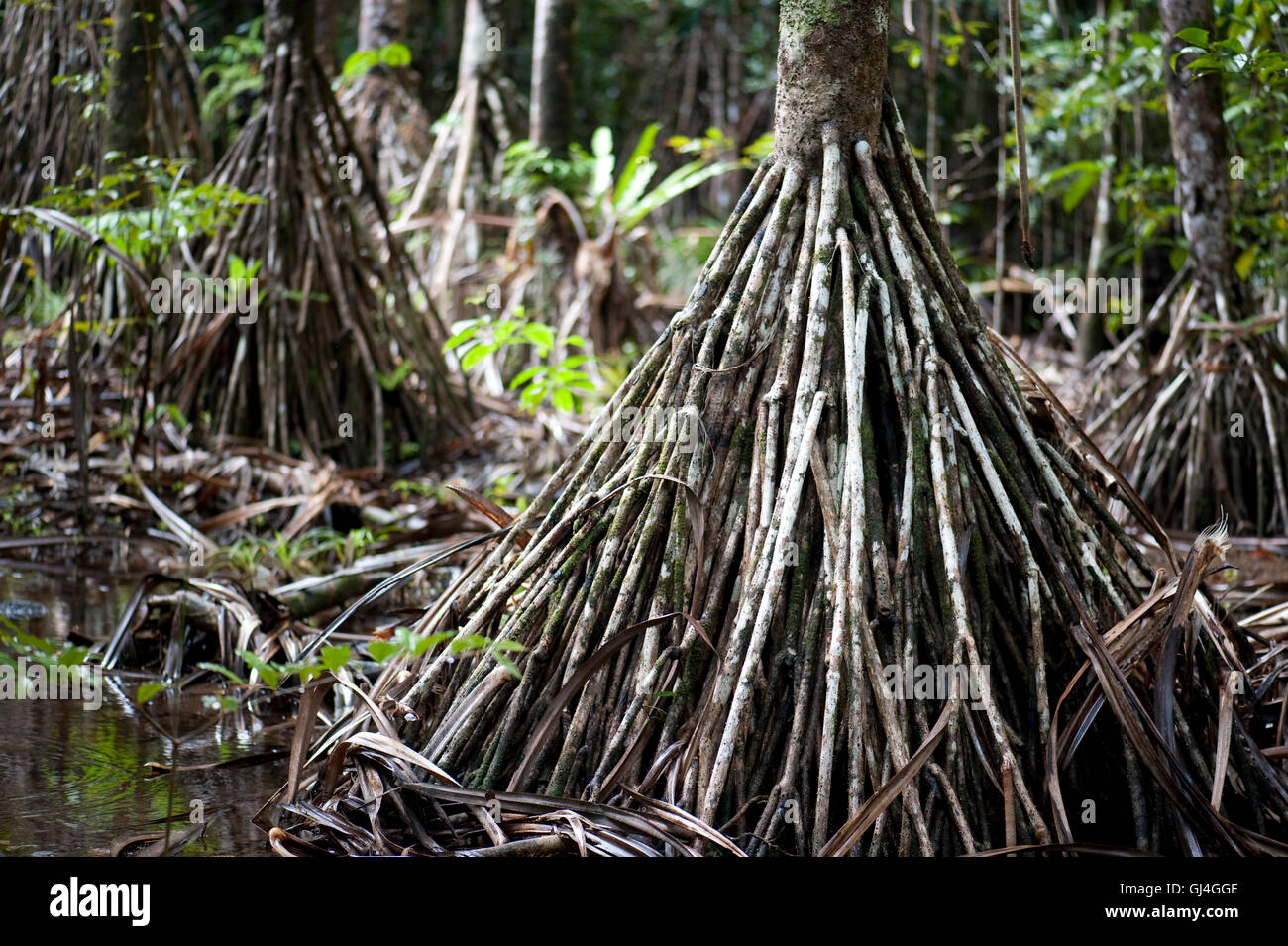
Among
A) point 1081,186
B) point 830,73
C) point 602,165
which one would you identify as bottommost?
point 830,73

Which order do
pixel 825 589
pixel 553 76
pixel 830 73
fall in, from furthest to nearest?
1. pixel 553 76
2. pixel 830 73
3. pixel 825 589

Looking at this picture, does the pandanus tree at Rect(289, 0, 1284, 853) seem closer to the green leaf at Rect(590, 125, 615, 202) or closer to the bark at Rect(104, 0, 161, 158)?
the bark at Rect(104, 0, 161, 158)

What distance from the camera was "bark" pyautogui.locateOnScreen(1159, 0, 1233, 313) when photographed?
4.30 m

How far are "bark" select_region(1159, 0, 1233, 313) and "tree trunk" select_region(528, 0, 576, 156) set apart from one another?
3.89 metres

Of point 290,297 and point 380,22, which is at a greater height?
point 380,22

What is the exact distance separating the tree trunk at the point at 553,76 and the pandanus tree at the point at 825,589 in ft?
16.2

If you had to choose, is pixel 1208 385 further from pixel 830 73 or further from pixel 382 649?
pixel 382 649

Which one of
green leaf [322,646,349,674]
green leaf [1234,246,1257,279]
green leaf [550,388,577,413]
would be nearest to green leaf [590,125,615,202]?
green leaf [550,388,577,413]

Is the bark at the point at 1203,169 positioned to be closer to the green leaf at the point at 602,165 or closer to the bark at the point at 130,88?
the green leaf at the point at 602,165

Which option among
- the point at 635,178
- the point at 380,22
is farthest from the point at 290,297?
the point at 380,22

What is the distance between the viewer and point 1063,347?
29.9 ft

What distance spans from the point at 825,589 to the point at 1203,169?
3274 mm

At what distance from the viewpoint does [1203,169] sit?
14.3ft
